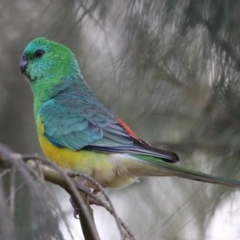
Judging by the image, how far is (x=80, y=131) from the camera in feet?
8.10

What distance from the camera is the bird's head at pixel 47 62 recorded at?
2768 mm

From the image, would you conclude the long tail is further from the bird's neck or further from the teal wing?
the bird's neck

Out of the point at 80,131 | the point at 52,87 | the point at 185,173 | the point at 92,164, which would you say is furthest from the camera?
the point at 52,87

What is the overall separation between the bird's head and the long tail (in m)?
0.76

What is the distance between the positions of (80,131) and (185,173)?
0.62 meters

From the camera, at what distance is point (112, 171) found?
2.31m

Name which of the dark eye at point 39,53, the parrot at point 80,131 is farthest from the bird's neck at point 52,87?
the dark eye at point 39,53

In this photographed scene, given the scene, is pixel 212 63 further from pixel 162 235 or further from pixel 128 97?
pixel 162 235

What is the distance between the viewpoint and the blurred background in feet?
7.55

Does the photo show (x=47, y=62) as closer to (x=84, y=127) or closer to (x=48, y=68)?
(x=48, y=68)

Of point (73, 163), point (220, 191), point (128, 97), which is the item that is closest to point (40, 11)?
point (128, 97)

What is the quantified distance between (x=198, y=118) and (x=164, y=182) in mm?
778

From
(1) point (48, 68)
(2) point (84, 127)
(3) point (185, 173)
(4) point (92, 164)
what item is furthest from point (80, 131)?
(3) point (185, 173)

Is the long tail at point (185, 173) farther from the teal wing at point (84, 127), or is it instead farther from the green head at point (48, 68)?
the green head at point (48, 68)
